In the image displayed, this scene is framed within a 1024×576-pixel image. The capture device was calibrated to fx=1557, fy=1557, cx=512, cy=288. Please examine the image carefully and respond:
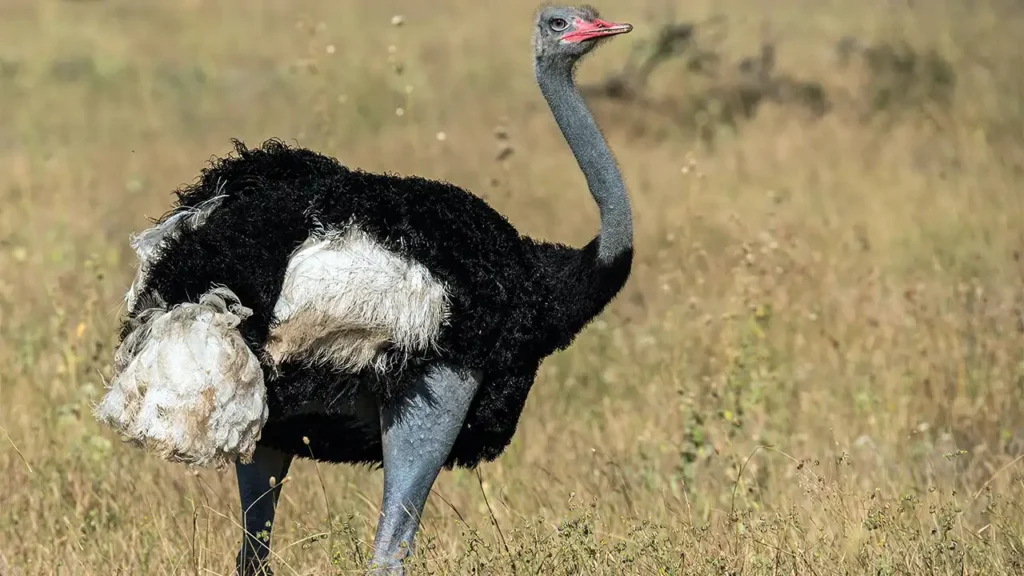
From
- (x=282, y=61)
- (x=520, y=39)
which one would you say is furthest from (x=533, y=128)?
(x=520, y=39)

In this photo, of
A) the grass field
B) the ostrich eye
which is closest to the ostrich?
the ostrich eye

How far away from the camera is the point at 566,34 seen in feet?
16.2

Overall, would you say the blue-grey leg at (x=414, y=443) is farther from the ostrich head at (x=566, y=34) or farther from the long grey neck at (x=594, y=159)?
the ostrich head at (x=566, y=34)

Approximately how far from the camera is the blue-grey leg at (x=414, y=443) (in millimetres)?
4434

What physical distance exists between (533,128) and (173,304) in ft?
28.5

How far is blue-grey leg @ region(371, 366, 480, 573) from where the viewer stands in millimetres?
4434

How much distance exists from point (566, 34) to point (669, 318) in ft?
8.63

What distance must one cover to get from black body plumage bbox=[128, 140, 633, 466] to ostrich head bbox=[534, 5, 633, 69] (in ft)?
1.83

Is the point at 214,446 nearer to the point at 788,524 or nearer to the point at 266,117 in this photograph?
the point at 788,524

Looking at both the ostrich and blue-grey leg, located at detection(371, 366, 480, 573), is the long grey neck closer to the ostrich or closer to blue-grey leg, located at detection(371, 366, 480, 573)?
the ostrich

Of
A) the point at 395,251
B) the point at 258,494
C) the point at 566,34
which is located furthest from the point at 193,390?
the point at 566,34

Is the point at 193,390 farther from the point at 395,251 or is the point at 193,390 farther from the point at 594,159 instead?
the point at 594,159

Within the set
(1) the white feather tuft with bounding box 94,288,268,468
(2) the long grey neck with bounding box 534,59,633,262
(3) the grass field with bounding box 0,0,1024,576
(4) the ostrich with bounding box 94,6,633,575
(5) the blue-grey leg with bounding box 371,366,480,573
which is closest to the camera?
→ (1) the white feather tuft with bounding box 94,288,268,468

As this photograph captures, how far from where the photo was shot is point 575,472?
598cm
